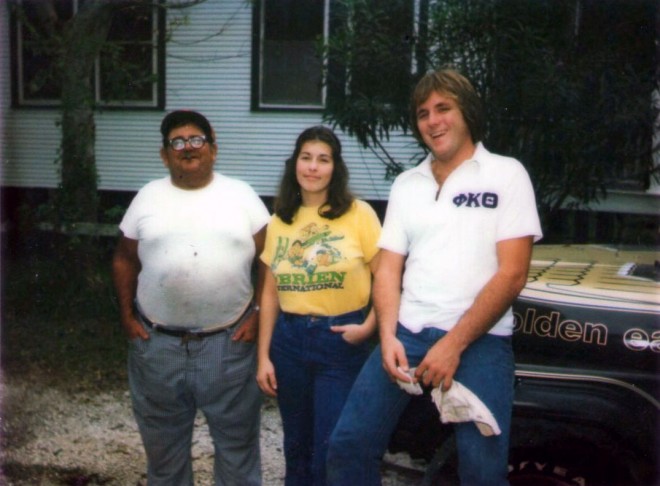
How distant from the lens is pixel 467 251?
2.56 metres

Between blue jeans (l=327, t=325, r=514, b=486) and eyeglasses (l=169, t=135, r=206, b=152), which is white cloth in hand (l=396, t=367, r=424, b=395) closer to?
blue jeans (l=327, t=325, r=514, b=486)

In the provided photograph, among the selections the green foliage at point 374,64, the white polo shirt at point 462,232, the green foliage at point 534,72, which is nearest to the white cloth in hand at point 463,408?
the white polo shirt at point 462,232

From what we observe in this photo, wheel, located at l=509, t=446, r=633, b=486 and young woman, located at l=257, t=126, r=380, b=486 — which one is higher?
young woman, located at l=257, t=126, r=380, b=486

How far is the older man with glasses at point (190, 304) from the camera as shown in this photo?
10.1 feet

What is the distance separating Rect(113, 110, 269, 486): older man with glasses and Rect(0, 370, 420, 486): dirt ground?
38.7 inches

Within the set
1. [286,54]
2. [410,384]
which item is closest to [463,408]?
[410,384]

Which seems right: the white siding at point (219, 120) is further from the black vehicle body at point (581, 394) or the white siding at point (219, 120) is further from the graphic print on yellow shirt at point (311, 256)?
the black vehicle body at point (581, 394)

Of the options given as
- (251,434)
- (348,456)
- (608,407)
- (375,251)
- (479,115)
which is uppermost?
(479,115)

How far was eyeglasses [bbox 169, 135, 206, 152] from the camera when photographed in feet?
10.2

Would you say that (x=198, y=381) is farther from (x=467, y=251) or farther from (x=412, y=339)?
(x=467, y=251)

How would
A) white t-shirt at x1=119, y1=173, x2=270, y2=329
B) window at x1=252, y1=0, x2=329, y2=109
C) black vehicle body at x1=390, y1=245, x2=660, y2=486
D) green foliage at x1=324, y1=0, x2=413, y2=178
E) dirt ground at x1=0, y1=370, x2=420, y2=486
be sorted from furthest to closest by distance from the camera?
1. window at x1=252, y1=0, x2=329, y2=109
2. green foliage at x1=324, y1=0, x2=413, y2=178
3. dirt ground at x1=0, y1=370, x2=420, y2=486
4. white t-shirt at x1=119, y1=173, x2=270, y2=329
5. black vehicle body at x1=390, y1=245, x2=660, y2=486

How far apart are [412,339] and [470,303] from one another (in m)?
0.22

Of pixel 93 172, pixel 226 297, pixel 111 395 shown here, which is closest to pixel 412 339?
pixel 226 297

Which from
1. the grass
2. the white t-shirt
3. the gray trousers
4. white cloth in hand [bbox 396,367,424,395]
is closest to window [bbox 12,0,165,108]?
the grass
